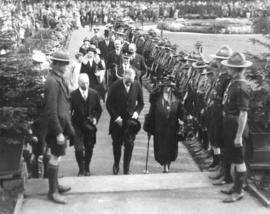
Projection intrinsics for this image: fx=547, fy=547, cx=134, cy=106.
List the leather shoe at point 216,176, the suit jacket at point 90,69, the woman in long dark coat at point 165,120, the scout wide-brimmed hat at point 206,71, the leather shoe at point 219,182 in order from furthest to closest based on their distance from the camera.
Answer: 1. the suit jacket at point 90,69
2. the scout wide-brimmed hat at point 206,71
3. the woman in long dark coat at point 165,120
4. the leather shoe at point 216,176
5. the leather shoe at point 219,182

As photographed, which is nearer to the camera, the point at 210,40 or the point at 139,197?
the point at 139,197

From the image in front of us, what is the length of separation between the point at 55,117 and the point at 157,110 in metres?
2.55

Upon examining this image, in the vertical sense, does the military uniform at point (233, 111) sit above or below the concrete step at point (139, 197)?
above

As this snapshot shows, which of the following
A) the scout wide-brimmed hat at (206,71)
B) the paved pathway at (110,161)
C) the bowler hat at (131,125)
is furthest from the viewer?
the scout wide-brimmed hat at (206,71)

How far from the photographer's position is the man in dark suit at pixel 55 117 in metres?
6.71

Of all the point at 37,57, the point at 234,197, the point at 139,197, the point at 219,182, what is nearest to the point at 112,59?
the point at 37,57

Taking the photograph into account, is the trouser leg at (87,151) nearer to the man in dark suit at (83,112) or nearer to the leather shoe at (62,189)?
the man in dark suit at (83,112)

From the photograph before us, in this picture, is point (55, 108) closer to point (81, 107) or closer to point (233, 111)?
point (81, 107)

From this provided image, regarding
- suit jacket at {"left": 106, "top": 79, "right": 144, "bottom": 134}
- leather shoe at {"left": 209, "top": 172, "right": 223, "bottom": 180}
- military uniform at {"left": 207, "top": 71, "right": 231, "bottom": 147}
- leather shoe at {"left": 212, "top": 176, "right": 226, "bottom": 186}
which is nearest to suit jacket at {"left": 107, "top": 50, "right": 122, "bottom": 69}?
suit jacket at {"left": 106, "top": 79, "right": 144, "bottom": 134}

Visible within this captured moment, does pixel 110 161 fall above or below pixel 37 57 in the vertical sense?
below

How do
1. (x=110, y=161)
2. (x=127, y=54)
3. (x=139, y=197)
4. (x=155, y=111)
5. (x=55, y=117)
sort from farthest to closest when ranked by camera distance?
(x=127, y=54) < (x=110, y=161) < (x=155, y=111) < (x=139, y=197) < (x=55, y=117)

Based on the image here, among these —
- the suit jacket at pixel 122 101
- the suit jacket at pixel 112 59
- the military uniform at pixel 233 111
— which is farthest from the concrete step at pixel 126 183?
the suit jacket at pixel 112 59

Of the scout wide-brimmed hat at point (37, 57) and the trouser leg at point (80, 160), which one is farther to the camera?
the trouser leg at point (80, 160)

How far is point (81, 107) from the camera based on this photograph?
343 inches
